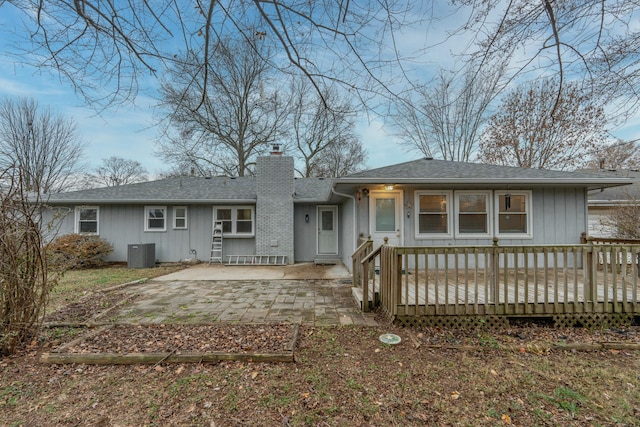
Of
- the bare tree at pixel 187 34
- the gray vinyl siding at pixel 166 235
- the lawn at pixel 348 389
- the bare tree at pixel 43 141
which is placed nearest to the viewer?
the lawn at pixel 348 389

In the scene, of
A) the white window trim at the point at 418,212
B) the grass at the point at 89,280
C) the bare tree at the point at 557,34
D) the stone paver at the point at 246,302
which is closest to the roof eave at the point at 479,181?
the white window trim at the point at 418,212

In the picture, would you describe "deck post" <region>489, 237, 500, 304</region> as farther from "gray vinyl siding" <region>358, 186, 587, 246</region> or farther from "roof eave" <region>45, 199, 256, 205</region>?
"roof eave" <region>45, 199, 256, 205</region>

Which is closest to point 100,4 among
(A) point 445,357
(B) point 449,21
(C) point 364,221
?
(B) point 449,21

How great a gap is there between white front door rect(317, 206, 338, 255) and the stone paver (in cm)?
345

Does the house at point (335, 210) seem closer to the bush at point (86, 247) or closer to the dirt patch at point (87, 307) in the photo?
the bush at point (86, 247)

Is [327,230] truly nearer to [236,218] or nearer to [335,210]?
[335,210]

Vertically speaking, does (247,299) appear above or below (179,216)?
below

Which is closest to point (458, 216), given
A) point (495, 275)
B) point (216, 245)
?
point (495, 275)

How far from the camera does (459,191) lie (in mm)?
7121

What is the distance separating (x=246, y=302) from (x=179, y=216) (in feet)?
22.7

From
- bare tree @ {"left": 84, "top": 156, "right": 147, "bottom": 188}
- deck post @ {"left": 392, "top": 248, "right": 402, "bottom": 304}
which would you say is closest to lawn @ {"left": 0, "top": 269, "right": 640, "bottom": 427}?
deck post @ {"left": 392, "top": 248, "right": 402, "bottom": 304}

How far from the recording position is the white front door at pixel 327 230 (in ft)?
35.8

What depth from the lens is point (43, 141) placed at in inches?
687

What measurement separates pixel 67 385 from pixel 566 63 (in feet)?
18.9
